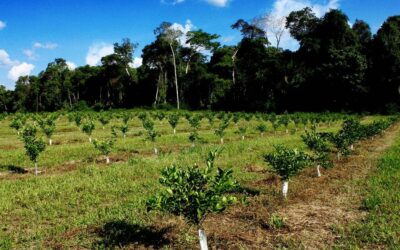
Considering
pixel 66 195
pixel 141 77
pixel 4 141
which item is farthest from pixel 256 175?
pixel 141 77

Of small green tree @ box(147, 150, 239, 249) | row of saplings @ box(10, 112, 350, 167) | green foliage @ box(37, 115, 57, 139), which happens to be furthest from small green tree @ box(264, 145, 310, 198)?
green foliage @ box(37, 115, 57, 139)

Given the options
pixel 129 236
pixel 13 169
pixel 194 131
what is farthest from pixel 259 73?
pixel 129 236

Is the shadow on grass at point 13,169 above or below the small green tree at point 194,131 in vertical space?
below

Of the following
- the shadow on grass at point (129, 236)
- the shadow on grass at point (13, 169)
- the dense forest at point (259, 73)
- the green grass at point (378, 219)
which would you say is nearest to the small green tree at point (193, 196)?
the shadow on grass at point (129, 236)

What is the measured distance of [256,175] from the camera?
17.9m

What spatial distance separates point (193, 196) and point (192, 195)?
3cm

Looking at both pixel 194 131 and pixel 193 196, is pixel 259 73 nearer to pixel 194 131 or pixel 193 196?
pixel 194 131

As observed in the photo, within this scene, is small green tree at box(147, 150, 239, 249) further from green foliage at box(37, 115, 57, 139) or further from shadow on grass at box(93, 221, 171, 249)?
green foliage at box(37, 115, 57, 139)

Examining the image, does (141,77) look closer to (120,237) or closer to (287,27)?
(287,27)

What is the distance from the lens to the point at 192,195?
26.5 feet

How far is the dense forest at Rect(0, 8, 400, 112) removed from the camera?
62591 mm

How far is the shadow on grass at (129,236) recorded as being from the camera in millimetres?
9602

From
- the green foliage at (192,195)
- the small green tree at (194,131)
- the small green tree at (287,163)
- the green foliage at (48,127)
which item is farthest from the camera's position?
the green foliage at (48,127)

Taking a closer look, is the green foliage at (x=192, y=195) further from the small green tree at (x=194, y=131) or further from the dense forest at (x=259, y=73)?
the dense forest at (x=259, y=73)
